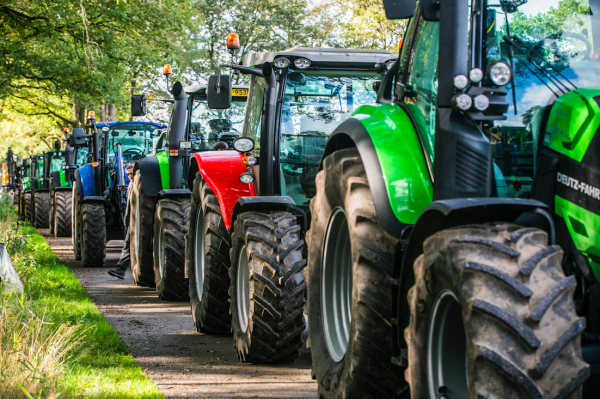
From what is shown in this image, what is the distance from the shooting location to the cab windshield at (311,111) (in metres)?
6.00

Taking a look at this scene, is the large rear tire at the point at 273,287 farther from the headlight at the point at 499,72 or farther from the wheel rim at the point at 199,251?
the headlight at the point at 499,72

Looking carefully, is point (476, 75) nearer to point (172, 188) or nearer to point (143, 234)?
point (172, 188)

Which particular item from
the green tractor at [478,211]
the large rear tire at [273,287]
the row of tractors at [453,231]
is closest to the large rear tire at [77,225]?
the row of tractors at [453,231]

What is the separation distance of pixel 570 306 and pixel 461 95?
1.03m

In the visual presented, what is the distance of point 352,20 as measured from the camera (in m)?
21.5

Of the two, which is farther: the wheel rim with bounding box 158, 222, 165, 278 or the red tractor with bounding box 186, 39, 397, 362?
the wheel rim with bounding box 158, 222, 165, 278

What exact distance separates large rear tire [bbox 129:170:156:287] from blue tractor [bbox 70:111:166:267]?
7.18ft

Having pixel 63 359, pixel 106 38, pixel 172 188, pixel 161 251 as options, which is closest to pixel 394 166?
pixel 63 359

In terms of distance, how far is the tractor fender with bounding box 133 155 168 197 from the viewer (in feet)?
30.7

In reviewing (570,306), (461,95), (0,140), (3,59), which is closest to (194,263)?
(461,95)

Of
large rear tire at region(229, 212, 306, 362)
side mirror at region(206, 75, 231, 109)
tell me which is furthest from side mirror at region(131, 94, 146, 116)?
large rear tire at region(229, 212, 306, 362)

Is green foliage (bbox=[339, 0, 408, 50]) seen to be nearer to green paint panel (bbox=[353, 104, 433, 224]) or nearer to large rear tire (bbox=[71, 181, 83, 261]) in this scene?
large rear tire (bbox=[71, 181, 83, 261])

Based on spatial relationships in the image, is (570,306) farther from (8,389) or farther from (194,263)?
(194,263)

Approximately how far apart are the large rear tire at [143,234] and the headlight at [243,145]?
372 centimetres
